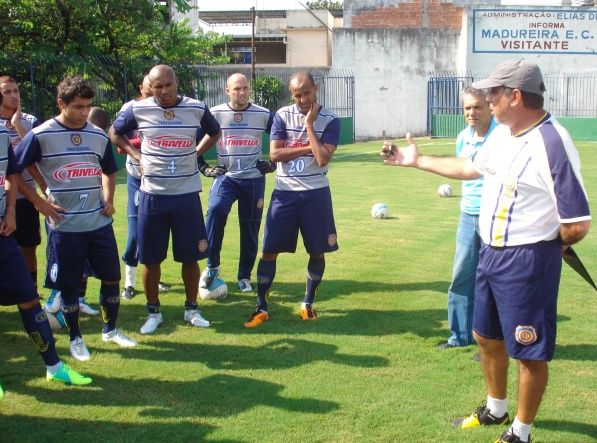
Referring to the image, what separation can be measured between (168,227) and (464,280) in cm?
261

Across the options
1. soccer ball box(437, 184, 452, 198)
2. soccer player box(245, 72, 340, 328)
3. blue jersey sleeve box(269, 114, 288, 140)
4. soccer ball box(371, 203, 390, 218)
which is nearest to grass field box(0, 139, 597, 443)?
soccer player box(245, 72, 340, 328)

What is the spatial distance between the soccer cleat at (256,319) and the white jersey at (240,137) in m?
1.75

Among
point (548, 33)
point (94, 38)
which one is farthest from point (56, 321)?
point (548, 33)

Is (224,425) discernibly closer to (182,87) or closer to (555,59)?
(182,87)

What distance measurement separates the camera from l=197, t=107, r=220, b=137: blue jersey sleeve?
21.7ft

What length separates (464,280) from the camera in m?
5.75

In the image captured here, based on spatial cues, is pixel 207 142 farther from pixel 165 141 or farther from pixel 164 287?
pixel 164 287

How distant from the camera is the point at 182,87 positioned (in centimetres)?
2575

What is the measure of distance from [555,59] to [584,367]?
1348 inches

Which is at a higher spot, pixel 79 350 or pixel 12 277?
pixel 12 277

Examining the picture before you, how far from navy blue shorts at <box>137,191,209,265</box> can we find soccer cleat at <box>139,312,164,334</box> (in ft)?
1.64

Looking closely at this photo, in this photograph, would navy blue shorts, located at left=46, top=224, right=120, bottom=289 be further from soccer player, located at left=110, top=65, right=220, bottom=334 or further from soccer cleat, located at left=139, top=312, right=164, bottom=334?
soccer cleat, located at left=139, top=312, right=164, bottom=334

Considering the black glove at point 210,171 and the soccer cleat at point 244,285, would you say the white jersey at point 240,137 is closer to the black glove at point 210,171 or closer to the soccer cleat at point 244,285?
the black glove at point 210,171

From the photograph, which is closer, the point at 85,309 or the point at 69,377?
the point at 69,377
